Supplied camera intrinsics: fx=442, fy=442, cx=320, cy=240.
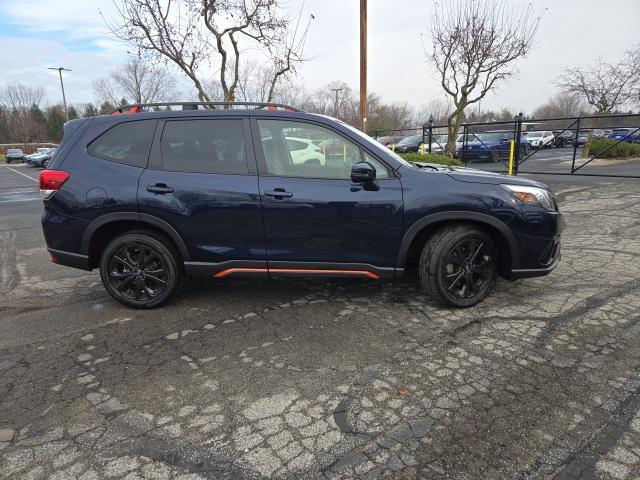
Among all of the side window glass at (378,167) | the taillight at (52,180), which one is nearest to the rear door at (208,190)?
the taillight at (52,180)

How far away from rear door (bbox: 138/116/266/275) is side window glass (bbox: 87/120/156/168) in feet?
0.31

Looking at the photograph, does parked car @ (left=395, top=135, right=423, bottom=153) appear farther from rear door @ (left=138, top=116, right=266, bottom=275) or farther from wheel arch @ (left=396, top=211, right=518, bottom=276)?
rear door @ (left=138, top=116, right=266, bottom=275)

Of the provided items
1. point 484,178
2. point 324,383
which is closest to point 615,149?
point 484,178

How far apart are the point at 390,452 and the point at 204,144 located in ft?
9.56

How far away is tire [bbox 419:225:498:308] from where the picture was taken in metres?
3.81

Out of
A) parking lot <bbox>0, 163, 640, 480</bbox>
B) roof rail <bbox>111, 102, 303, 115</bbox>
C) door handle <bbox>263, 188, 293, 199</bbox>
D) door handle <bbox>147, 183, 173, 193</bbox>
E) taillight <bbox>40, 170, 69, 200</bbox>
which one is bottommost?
parking lot <bbox>0, 163, 640, 480</bbox>

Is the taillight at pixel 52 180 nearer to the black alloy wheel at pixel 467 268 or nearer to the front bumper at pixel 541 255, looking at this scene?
the black alloy wheel at pixel 467 268

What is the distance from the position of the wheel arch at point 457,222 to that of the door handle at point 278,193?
1.06 m

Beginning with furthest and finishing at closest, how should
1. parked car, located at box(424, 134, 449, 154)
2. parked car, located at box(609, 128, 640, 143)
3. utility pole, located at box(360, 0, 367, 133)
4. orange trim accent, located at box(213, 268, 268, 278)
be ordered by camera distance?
Result: parked car, located at box(424, 134, 449, 154), parked car, located at box(609, 128, 640, 143), utility pole, located at box(360, 0, 367, 133), orange trim accent, located at box(213, 268, 268, 278)

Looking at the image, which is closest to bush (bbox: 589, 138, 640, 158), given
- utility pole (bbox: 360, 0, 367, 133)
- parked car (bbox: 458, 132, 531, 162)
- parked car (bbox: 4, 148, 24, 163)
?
parked car (bbox: 458, 132, 531, 162)

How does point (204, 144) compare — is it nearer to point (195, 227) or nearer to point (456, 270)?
point (195, 227)

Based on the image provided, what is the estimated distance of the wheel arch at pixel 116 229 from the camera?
12.8 feet

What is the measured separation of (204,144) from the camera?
3.94 m

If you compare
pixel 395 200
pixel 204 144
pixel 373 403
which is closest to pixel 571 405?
pixel 373 403
